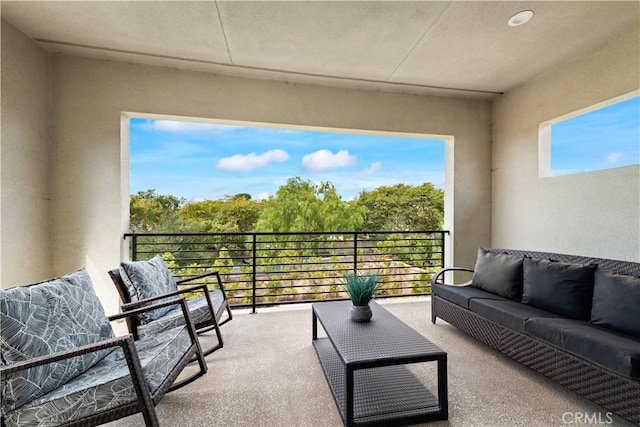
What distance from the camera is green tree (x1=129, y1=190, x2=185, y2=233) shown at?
5996 millimetres

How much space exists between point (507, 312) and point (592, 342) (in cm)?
56

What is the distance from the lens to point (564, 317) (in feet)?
6.94

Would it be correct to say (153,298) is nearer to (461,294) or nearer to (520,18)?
(461,294)

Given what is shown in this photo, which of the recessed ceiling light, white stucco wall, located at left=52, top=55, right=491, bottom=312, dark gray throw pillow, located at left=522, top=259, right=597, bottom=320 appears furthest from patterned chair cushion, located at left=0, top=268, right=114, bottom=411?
the recessed ceiling light

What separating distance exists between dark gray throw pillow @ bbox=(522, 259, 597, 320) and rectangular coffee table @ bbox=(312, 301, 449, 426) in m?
1.21

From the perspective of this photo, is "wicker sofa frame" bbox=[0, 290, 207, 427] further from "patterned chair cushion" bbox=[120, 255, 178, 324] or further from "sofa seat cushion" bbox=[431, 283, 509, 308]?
"sofa seat cushion" bbox=[431, 283, 509, 308]

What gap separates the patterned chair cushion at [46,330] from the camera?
121 cm

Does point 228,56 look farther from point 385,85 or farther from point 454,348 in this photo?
point 454,348

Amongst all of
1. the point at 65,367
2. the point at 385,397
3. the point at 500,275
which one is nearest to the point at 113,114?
the point at 65,367

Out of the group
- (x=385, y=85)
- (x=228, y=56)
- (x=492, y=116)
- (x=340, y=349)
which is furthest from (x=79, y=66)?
(x=492, y=116)

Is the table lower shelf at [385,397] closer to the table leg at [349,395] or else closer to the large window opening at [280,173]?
the table leg at [349,395]

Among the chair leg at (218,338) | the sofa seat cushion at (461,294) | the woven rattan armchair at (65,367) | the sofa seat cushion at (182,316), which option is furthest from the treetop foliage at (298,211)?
the woven rattan armchair at (65,367)

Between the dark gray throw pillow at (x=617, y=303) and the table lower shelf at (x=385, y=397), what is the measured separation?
124 cm

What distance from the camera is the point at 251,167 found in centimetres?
763
